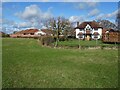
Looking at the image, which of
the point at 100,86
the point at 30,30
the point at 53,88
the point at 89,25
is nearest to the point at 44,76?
the point at 53,88

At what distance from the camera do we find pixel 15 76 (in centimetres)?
1003

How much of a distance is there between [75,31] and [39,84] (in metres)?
72.2

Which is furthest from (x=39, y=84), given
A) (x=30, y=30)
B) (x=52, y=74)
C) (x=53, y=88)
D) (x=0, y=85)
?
(x=30, y=30)

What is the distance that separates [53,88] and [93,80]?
223cm

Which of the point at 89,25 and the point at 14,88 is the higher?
the point at 89,25

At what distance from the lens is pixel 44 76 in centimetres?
1016

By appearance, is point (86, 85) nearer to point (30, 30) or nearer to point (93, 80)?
point (93, 80)

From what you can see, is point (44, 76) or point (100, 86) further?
point (44, 76)

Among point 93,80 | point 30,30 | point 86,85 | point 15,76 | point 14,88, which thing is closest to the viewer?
point 14,88

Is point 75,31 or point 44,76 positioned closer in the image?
point 44,76

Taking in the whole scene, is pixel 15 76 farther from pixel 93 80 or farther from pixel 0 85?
pixel 93 80

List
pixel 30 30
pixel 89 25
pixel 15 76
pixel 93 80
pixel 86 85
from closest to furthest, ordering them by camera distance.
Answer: pixel 86 85, pixel 93 80, pixel 15 76, pixel 89 25, pixel 30 30

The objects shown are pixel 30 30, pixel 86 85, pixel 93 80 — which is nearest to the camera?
pixel 86 85

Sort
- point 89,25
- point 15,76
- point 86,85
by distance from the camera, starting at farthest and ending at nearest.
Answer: point 89,25
point 15,76
point 86,85
